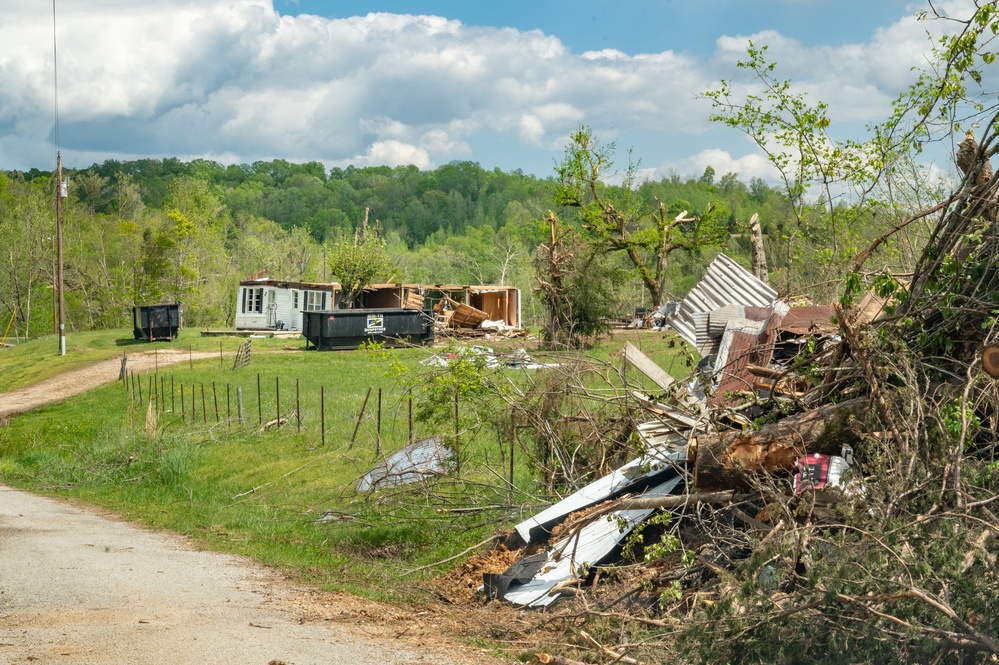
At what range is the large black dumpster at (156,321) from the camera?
4319cm

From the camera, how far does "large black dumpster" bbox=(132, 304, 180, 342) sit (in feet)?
142

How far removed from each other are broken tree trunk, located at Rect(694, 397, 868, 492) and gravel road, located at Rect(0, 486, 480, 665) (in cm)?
219

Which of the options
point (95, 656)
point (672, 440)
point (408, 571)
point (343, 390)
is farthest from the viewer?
point (343, 390)

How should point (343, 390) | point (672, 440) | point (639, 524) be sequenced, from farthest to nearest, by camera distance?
point (343, 390)
point (672, 440)
point (639, 524)

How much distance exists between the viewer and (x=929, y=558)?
5137 millimetres

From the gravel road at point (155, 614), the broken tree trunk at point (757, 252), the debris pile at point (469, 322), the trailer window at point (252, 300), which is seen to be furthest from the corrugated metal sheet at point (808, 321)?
the trailer window at point (252, 300)

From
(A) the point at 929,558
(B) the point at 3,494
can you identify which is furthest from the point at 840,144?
(B) the point at 3,494

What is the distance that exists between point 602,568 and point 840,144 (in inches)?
432

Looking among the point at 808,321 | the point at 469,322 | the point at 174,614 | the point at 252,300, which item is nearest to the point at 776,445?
the point at 808,321

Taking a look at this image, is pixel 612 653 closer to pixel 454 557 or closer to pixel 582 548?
pixel 582 548

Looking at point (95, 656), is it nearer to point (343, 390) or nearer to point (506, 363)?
point (506, 363)

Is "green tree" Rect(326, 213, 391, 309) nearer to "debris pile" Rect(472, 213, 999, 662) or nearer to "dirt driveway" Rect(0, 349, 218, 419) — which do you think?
"dirt driveway" Rect(0, 349, 218, 419)

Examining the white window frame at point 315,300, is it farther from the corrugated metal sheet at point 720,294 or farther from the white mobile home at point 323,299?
the corrugated metal sheet at point 720,294

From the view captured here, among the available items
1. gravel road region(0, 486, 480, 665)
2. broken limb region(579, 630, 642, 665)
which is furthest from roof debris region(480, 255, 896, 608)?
gravel road region(0, 486, 480, 665)
